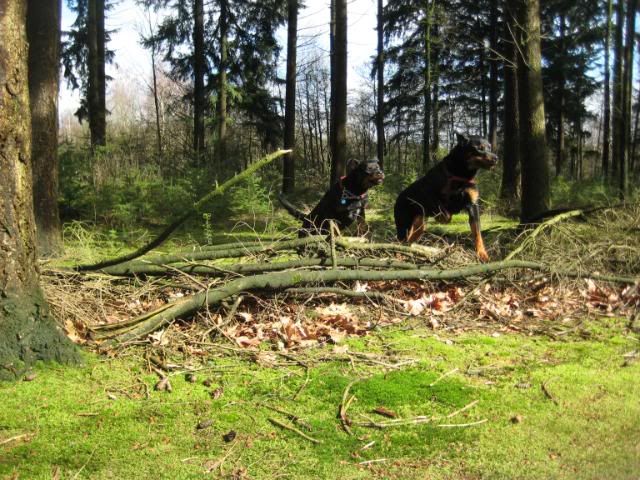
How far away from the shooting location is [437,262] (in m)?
4.89

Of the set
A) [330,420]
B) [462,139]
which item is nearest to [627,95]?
[462,139]

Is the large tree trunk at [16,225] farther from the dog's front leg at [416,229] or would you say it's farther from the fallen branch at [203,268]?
the dog's front leg at [416,229]

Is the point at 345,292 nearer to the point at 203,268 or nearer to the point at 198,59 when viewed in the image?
the point at 203,268

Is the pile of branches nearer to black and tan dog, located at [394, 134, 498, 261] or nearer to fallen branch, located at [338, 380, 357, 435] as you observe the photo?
fallen branch, located at [338, 380, 357, 435]

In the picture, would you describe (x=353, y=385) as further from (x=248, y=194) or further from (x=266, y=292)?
(x=248, y=194)

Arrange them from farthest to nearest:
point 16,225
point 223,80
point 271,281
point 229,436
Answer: point 223,80, point 271,281, point 16,225, point 229,436

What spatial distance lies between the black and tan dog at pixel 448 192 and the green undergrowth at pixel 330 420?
129 inches

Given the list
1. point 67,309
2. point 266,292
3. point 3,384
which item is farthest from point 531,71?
point 3,384

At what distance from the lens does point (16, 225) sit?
2719 millimetres

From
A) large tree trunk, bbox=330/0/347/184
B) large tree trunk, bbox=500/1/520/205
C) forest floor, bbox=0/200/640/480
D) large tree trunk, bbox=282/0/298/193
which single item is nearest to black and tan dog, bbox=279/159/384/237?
forest floor, bbox=0/200/640/480

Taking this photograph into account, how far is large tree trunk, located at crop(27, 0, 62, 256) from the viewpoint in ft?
24.8

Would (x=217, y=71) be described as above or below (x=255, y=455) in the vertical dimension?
above

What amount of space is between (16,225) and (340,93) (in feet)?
38.7

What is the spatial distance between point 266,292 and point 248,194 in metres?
8.79
